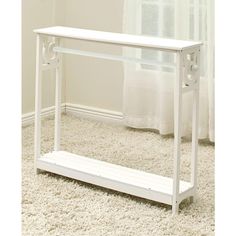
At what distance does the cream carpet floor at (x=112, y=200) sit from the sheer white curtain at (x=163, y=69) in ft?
0.52

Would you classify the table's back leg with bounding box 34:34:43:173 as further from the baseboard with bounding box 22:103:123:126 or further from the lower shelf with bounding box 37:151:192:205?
the baseboard with bounding box 22:103:123:126

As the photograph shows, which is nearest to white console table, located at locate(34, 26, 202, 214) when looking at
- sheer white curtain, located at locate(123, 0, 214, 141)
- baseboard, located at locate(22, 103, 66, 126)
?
sheer white curtain, located at locate(123, 0, 214, 141)

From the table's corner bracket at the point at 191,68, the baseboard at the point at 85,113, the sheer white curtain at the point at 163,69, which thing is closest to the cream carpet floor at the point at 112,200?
the sheer white curtain at the point at 163,69

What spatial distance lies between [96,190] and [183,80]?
2.42 ft

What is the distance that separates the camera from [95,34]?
8.57ft

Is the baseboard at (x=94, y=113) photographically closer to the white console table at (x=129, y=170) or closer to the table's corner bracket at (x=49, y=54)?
the white console table at (x=129, y=170)

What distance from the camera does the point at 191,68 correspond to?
2340 millimetres

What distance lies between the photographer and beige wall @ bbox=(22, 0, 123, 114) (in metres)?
3.71

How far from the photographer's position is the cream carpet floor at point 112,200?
86.7 inches

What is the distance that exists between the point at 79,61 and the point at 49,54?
3.76ft

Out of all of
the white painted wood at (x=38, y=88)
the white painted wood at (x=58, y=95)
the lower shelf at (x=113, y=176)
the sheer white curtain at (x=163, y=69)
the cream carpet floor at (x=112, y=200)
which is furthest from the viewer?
the sheer white curtain at (x=163, y=69)

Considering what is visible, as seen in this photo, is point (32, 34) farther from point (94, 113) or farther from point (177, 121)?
point (177, 121)

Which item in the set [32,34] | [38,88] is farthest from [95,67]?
[38,88]
